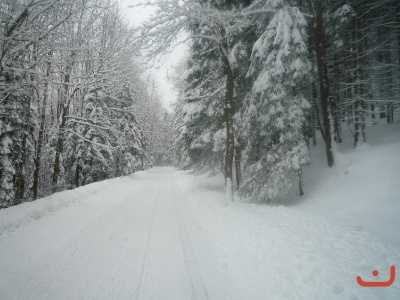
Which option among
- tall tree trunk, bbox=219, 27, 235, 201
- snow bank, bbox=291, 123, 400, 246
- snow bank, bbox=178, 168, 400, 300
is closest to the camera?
snow bank, bbox=178, 168, 400, 300

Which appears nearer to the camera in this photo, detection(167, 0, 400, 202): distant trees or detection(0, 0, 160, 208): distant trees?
detection(0, 0, 160, 208): distant trees

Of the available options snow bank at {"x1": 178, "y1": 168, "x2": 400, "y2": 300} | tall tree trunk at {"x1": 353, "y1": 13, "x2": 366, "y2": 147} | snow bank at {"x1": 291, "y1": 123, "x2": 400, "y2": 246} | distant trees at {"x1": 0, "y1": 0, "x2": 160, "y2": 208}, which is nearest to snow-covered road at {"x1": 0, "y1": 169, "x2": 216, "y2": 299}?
snow bank at {"x1": 178, "y1": 168, "x2": 400, "y2": 300}

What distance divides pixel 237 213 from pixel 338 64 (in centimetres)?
1373

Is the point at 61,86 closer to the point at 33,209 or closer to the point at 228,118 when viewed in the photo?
the point at 33,209

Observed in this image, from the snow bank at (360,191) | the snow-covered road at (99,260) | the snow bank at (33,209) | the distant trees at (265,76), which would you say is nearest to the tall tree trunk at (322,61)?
the distant trees at (265,76)

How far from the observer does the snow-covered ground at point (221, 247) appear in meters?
3.78

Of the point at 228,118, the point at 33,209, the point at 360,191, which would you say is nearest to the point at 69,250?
the point at 33,209

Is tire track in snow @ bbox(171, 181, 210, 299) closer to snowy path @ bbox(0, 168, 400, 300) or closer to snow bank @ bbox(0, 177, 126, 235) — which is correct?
snowy path @ bbox(0, 168, 400, 300)

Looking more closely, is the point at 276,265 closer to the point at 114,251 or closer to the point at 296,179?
the point at 114,251

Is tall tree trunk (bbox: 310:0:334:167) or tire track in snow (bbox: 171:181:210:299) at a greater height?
tall tree trunk (bbox: 310:0:334:167)

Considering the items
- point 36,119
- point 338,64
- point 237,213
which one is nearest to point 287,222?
point 237,213

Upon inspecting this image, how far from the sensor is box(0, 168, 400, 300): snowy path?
12.2 ft

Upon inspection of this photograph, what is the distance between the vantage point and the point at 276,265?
429cm

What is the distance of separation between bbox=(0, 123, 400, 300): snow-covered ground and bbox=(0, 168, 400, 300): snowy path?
2 centimetres
